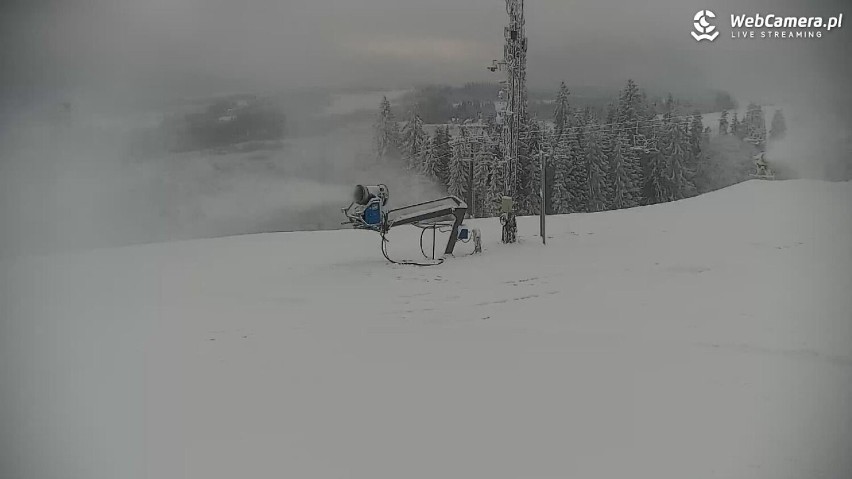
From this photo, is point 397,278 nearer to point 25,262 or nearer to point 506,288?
point 506,288

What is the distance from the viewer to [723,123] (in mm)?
3152

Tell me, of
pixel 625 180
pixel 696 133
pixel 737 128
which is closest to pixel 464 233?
pixel 625 180

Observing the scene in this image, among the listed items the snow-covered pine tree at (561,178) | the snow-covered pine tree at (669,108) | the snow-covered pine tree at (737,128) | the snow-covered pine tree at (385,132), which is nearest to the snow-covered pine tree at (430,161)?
the snow-covered pine tree at (385,132)

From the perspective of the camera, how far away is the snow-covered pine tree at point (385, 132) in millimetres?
3240

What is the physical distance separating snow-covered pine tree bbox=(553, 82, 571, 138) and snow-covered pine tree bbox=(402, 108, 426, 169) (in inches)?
24.4

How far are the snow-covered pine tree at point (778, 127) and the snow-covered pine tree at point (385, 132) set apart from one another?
1.64 meters

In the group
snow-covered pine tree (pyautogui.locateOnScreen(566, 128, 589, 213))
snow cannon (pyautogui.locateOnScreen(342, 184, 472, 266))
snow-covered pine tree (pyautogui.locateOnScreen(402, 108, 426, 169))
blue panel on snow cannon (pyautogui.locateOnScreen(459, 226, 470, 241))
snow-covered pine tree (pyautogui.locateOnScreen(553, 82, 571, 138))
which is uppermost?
snow-covered pine tree (pyautogui.locateOnScreen(553, 82, 571, 138))

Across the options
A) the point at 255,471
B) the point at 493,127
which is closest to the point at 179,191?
the point at 493,127

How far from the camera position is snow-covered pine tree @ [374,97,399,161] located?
3.24 metres

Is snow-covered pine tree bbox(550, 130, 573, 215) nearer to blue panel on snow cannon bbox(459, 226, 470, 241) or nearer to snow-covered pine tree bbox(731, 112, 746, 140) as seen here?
blue panel on snow cannon bbox(459, 226, 470, 241)

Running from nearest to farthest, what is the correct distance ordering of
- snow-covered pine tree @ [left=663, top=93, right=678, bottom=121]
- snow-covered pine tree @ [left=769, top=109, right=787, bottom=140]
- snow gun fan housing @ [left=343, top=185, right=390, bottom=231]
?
1. snow gun fan housing @ [left=343, top=185, right=390, bottom=231]
2. snow-covered pine tree @ [left=769, top=109, right=787, bottom=140]
3. snow-covered pine tree @ [left=663, top=93, right=678, bottom=121]

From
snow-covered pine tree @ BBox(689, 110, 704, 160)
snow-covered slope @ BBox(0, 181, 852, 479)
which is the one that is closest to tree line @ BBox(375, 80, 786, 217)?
snow-covered pine tree @ BBox(689, 110, 704, 160)

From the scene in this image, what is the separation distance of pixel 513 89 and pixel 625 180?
751mm

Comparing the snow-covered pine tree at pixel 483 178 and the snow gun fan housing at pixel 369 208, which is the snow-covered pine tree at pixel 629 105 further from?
the snow gun fan housing at pixel 369 208
